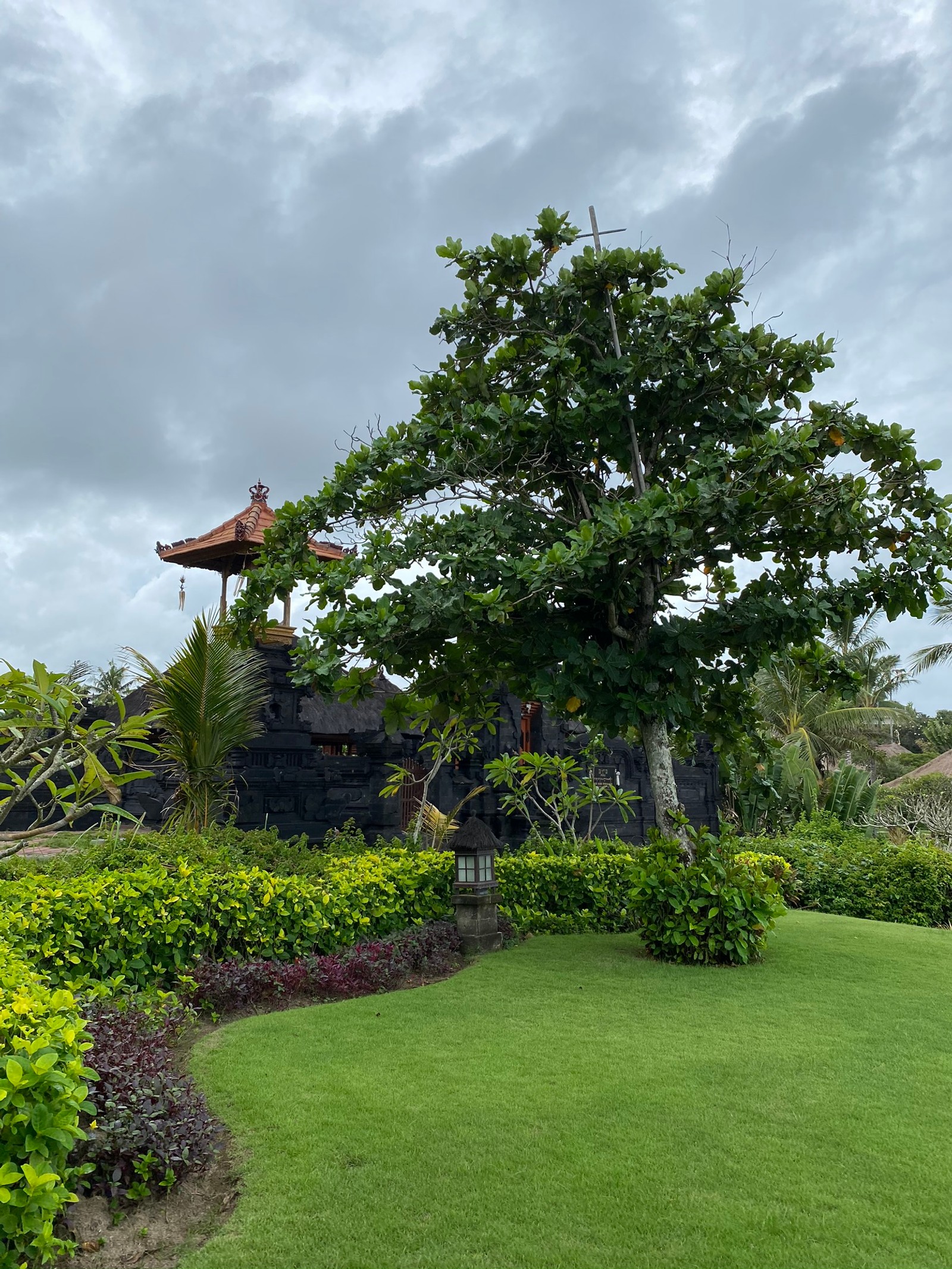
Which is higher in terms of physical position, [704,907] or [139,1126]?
[704,907]

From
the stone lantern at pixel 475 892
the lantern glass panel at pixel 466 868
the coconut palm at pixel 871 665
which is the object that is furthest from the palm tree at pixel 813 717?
the lantern glass panel at pixel 466 868

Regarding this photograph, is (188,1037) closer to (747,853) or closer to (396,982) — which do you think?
(396,982)

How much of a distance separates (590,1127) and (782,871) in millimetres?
8134

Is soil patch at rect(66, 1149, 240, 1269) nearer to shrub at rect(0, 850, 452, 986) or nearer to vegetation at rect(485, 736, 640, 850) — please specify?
shrub at rect(0, 850, 452, 986)

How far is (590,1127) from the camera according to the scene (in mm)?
3850

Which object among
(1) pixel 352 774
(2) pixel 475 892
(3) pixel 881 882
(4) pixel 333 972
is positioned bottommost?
(3) pixel 881 882

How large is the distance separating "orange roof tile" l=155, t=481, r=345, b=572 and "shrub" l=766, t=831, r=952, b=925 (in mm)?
8507

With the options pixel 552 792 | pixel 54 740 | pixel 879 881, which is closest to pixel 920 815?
pixel 879 881

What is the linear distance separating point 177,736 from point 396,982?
3.81 meters

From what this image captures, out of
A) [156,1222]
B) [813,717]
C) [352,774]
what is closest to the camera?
[156,1222]

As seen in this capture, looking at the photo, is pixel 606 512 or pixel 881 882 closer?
pixel 606 512

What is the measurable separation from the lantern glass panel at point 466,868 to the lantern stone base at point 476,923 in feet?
0.48

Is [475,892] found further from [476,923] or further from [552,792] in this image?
[552,792]

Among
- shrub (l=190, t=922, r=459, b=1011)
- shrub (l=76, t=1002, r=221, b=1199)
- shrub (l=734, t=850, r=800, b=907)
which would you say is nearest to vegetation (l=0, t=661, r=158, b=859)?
shrub (l=76, t=1002, r=221, b=1199)
